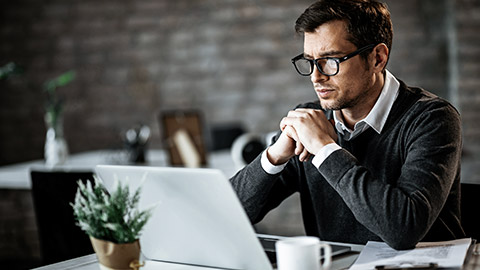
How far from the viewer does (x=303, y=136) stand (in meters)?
1.52

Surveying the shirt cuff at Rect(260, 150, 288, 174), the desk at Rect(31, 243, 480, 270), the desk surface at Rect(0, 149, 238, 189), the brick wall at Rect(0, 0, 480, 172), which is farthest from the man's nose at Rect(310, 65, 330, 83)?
the brick wall at Rect(0, 0, 480, 172)

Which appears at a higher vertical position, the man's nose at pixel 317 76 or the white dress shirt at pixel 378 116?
the man's nose at pixel 317 76

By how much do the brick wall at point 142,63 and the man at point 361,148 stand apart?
287 cm

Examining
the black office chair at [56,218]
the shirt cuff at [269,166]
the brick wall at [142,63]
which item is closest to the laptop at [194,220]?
the shirt cuff at [269,166]

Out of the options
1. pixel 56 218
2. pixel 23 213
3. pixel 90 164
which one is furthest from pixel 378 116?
pixel 23 213

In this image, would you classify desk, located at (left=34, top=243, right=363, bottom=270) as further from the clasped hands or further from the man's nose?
the man's nose

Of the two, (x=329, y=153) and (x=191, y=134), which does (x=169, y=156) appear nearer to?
(x=191, y=134)

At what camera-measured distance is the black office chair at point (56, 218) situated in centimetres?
231

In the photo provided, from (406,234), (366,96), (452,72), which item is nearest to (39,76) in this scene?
(452,72)

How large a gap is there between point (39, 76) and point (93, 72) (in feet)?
1.28

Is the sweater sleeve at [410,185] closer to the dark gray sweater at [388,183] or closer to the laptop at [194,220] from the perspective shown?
the dark gray sweater at [388,183]

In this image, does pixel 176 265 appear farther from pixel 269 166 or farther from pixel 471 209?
pixel 471 209

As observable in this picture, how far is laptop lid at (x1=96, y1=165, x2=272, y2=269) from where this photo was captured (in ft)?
4.11

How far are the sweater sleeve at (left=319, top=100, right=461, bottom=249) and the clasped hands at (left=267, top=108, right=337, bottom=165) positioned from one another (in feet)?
0.22
